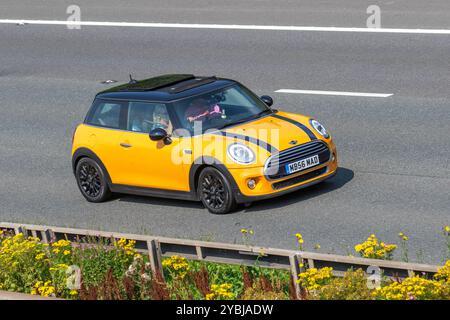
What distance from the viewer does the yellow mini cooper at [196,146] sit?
14.2m

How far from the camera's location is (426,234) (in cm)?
1279

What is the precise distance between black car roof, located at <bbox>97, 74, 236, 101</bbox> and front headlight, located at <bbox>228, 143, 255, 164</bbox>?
1.33m

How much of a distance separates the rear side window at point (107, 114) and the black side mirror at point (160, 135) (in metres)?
0.95

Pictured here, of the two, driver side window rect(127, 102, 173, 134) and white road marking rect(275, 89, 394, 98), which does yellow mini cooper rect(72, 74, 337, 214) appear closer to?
driver side window rect(127, 102, 173, 134)

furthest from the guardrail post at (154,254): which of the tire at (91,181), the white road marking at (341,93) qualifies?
the white road marking at (341,93)

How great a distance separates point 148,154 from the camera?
49.4 feet

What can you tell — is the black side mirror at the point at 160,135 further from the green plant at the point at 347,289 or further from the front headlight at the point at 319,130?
the green plant at the point at 347,289

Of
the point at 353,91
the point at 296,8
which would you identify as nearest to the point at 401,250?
the point at 353,91

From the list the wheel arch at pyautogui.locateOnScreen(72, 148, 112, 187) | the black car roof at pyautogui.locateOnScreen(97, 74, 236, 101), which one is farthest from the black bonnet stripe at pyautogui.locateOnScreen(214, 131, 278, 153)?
the wheel arch at pyautogui.locateOnScreen(72, 148, 112, 187)

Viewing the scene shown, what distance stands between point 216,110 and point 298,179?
1.59 meters

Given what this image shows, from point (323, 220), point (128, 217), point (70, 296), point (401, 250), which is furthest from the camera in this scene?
point (128, 217)
